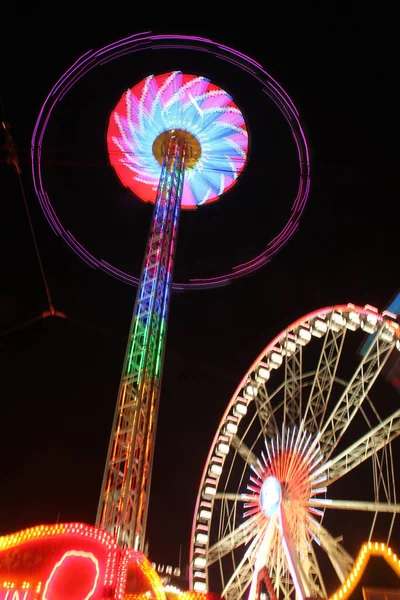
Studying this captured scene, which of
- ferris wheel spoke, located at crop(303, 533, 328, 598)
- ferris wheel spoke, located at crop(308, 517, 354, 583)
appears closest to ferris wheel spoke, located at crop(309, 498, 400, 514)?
ferris wheel spoke, located at crop(308, 517, 354, 583)

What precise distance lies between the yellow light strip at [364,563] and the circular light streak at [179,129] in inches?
465

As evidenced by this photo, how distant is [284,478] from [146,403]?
428 cm

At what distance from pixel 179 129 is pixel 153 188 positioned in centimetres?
233

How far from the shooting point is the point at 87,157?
52.2 ft

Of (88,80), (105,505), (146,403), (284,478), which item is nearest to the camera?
(105,505)

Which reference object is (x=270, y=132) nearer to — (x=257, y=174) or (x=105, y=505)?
(x=257, y=174)

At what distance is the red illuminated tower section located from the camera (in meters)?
10.5

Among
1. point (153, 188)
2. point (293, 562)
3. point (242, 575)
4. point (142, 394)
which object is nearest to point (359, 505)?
point (293, 562)

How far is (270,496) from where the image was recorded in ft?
43.1

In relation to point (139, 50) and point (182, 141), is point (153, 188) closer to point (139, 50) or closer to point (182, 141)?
point (182, 141)

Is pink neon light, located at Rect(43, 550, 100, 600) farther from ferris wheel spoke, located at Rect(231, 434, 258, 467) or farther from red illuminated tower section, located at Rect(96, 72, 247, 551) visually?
ferris wheel spoke, located at Rect(231, 434, 258, 467)

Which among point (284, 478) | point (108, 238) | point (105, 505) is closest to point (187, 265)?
point (108, 238)

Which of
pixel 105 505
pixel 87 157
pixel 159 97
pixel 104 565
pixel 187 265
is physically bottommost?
pixel 104 565

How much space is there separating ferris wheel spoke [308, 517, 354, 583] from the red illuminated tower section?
4.18m
